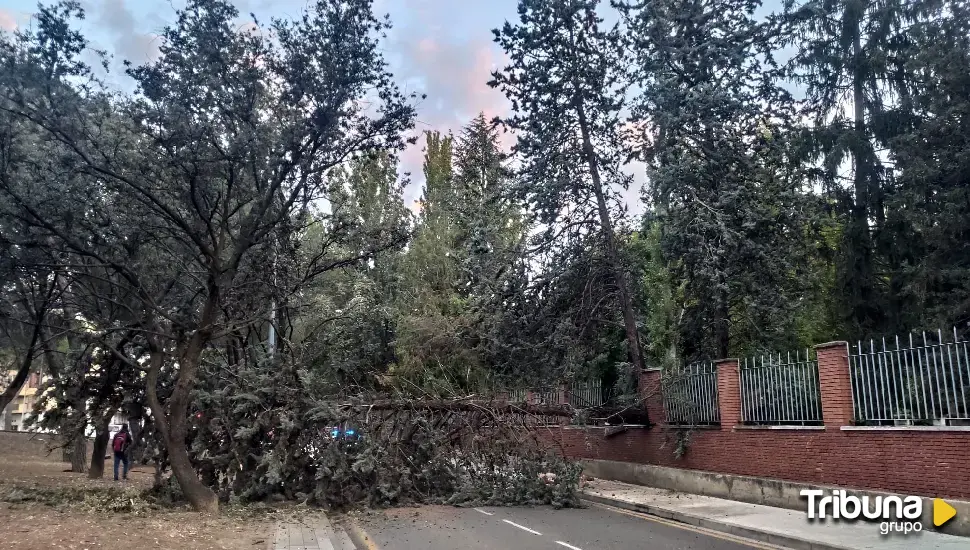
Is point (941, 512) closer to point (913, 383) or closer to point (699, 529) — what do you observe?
point (913, 383)

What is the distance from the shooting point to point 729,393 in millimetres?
16438

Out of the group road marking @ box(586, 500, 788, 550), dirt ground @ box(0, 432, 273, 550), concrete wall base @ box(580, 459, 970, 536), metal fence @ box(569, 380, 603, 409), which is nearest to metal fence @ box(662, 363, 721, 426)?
concrete wall base @ box(580, 459, 970, 536)

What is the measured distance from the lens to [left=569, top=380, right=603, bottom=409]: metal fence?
22.1m

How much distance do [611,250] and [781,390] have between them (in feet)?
24.6

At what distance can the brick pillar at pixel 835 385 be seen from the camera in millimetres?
13086

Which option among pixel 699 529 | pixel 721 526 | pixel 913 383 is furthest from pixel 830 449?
pixel 699 529

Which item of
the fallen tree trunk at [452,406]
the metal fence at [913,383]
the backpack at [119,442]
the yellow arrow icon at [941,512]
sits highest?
the metal fence at [913,383]

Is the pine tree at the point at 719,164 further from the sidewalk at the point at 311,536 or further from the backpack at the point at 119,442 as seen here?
the backpack at the point at 119,442

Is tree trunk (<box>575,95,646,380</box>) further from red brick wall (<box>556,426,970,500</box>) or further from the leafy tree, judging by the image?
the leafy tree

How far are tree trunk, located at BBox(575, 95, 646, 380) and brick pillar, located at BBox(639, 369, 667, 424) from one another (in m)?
0.48

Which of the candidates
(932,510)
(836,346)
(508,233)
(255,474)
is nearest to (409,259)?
(508,233)

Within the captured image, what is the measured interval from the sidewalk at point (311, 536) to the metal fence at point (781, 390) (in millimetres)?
9236

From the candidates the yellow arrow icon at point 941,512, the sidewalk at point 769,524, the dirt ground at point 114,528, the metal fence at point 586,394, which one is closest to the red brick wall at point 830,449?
the yellow arrow icon at point 941,512

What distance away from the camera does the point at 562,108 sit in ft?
70.5
